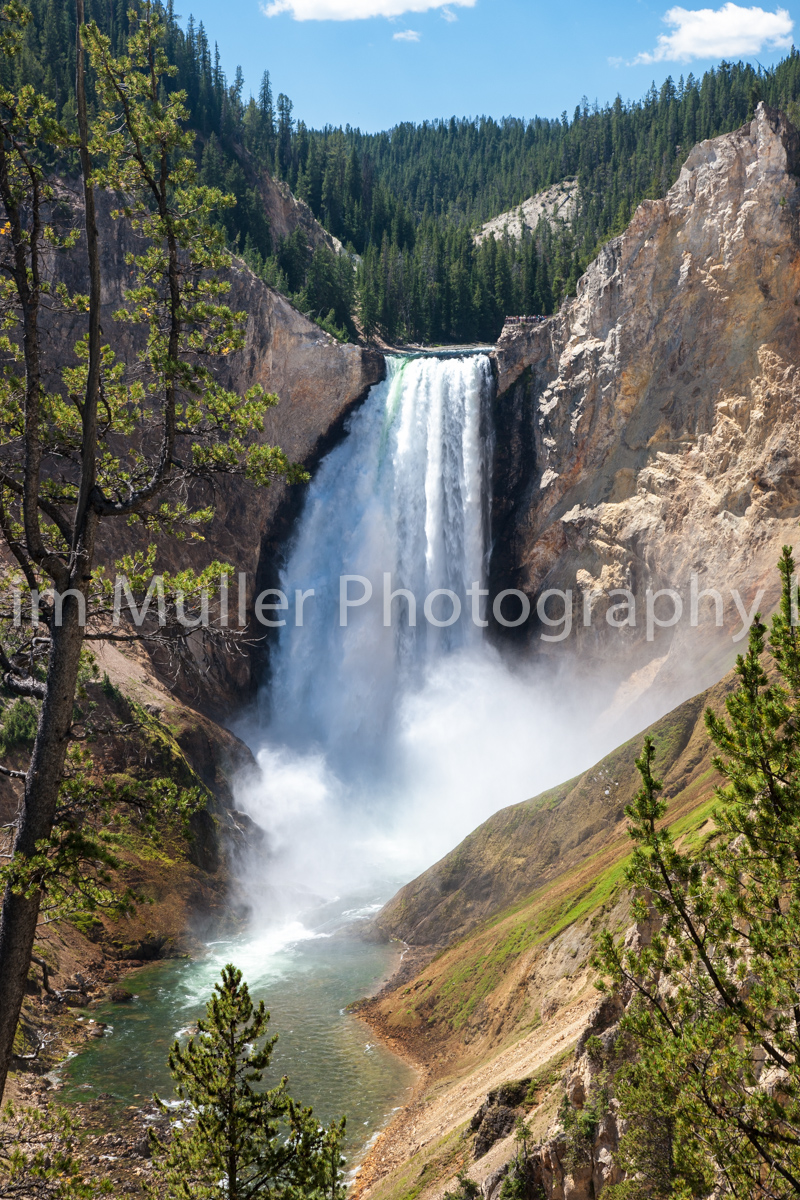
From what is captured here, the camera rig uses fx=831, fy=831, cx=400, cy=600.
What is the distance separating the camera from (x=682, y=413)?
123 feet

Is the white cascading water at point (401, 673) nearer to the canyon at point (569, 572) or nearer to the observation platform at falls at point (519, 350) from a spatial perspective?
A: the observation platform at falls at point (519, 350)

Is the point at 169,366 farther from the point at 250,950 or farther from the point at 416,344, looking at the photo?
the point at 416,344

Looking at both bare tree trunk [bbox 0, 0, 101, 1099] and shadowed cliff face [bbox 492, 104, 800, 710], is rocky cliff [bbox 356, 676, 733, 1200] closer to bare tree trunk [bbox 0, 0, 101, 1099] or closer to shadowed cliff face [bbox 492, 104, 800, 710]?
bare tree trunk [bbox 0, 0, 101, 1099]

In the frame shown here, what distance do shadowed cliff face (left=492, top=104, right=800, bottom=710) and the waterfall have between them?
3882mm

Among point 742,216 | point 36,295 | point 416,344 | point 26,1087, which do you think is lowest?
point 26,1087

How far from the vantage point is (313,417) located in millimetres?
49812

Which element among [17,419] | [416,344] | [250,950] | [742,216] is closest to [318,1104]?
[250,950]

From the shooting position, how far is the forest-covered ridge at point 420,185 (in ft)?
225

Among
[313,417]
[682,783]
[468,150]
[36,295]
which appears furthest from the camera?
[468,150]

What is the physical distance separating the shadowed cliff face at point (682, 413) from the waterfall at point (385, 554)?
12.7ft

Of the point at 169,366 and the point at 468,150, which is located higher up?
the point at 468,150

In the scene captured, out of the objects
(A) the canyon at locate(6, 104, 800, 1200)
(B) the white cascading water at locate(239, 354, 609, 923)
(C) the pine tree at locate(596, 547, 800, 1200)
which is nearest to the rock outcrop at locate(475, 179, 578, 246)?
(B) the white cascading water at locate(239, 354, 609, 923)

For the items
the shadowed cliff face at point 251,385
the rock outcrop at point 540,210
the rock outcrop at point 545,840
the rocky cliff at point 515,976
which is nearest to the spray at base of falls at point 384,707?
the shadowed cliff face at point 251,385

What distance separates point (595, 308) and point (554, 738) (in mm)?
21823
